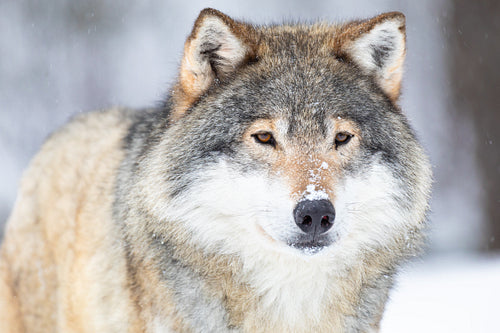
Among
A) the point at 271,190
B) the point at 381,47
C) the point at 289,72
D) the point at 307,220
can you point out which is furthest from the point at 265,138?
the point at 381,47

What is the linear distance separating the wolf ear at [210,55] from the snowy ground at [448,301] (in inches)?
91.1

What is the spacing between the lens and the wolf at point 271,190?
3260 millimetres

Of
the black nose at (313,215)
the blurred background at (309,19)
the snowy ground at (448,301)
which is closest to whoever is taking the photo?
the black nose at (313,215)

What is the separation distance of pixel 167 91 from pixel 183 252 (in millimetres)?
1116

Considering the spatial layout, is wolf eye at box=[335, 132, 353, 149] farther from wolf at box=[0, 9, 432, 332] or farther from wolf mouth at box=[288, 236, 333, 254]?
wolf mouth at box=[288, 236, 333, 254]

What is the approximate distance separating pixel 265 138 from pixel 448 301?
436 centimetres

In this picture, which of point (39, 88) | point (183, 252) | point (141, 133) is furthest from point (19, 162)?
point (183, 252)

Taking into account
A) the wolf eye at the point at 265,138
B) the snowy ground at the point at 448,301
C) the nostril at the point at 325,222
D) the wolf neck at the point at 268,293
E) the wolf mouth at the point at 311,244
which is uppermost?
the wolf eye at the point at 265,138

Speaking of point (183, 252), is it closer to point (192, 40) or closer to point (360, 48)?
point (192, 40)

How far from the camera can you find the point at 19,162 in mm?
11906

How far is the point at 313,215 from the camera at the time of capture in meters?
3.00

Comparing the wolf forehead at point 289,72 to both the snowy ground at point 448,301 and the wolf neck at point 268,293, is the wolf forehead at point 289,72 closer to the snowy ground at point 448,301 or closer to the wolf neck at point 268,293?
the wolf neck at point 268,293

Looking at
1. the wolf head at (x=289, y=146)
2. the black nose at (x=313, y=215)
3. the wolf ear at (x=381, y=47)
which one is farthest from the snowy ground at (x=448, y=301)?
the black nose at (x=313, y=215)

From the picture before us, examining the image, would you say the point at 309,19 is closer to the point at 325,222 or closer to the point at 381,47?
the point at 381,47
